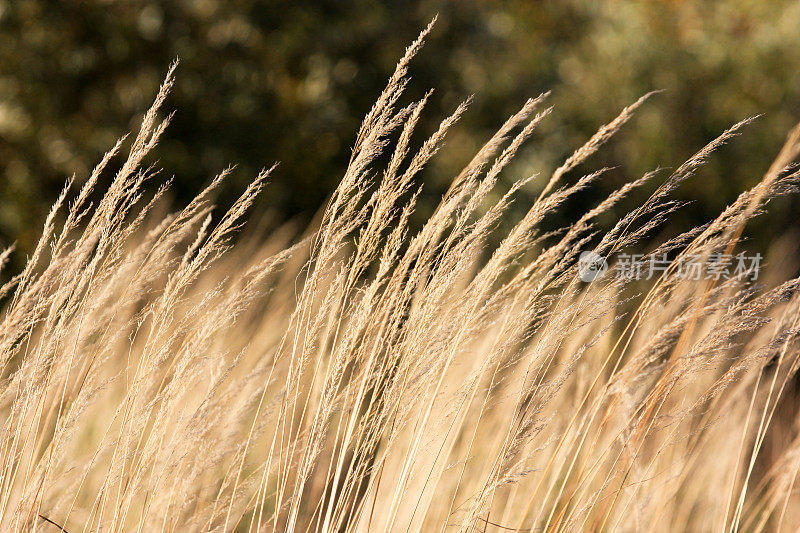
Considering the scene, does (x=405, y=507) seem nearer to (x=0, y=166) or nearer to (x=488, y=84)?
(x=0, y=166)

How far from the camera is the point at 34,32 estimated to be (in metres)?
4.27

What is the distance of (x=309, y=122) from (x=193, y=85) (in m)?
0.81

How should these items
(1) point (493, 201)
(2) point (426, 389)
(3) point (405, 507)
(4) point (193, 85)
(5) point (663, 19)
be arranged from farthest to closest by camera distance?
(5) point (663, 19), (1) point (493, 201), (4) point (193, 85), (3) point (405, 507), (2) point (426, 389)

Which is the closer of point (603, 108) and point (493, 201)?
point (493, 201)

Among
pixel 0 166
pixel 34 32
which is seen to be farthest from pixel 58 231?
pixel 34 32

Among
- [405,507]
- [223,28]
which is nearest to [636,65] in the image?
[223,28]

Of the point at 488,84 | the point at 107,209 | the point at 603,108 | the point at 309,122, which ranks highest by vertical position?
the point at 603,108

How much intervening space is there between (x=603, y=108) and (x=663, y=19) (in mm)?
2635

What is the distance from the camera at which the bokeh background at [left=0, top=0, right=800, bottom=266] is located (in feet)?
14.5

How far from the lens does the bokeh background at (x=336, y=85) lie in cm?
441

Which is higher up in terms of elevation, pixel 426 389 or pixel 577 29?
pixel 577 29

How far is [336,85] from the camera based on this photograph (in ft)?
16.8

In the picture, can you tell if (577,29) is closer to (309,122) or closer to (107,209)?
(309,122)

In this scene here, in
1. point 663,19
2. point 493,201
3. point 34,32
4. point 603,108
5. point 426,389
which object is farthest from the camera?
point 663,19
